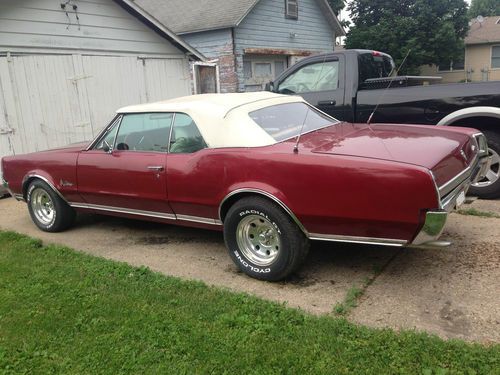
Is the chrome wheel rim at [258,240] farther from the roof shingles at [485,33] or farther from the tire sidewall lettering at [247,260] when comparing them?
the roof shingles at [485,33]

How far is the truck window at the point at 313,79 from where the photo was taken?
21.9 ft

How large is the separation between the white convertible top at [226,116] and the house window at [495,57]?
28829 mm

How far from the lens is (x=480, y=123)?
225 inches

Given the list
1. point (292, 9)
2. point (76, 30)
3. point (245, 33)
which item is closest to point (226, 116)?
point (76, 30)

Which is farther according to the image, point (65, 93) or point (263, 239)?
point (65, 93)

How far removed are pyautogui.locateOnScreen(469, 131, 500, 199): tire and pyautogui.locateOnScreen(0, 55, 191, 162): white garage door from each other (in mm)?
6916

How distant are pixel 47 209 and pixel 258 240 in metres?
3.20

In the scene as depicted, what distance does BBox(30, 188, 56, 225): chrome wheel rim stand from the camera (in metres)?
5.82

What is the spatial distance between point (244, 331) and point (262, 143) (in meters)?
1.54

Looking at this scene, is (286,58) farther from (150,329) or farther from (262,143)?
(150,329)

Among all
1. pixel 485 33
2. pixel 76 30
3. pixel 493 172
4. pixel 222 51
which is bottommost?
pixel 493 172

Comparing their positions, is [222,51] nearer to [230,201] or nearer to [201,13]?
[201,13]

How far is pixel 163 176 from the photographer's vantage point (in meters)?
4.44

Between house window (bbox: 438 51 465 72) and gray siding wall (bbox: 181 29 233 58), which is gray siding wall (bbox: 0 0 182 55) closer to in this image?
gray siding wall (bbox: 181 29 233 58)
